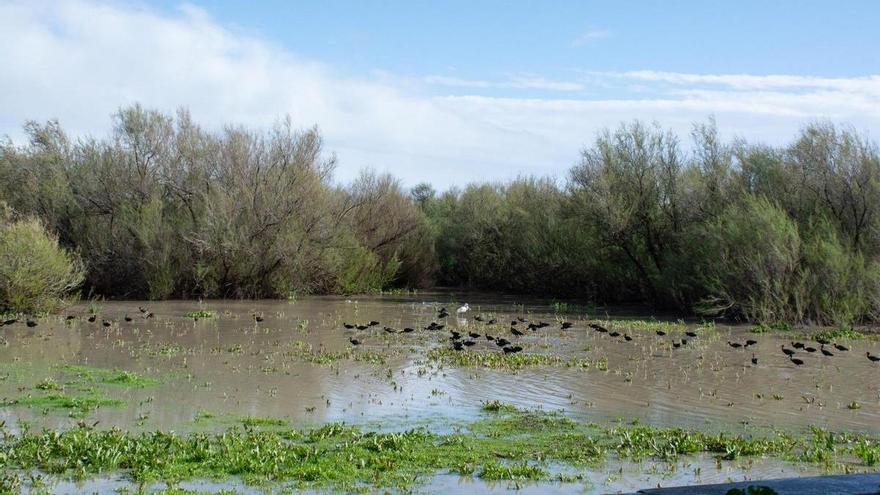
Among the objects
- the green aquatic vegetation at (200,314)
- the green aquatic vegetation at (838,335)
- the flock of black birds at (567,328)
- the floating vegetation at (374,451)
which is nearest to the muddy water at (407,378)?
the flock of black birds at (567,328)

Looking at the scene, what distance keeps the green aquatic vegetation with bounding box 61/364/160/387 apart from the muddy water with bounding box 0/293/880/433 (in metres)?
0.25

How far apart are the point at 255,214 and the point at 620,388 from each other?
20.3 meters

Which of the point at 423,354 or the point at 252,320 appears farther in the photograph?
the point at 252,320

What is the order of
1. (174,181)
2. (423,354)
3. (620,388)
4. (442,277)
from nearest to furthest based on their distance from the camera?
(620,388), (423,354), (174,181), (442,277)

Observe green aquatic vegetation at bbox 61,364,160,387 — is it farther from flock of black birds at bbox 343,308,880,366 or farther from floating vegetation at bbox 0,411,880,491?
flock of black birds at bbox 343,308,880,366

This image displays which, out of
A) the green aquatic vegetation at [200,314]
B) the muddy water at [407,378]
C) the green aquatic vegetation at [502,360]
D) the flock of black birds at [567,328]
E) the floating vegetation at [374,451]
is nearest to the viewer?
the floating vegetation at [374,451]

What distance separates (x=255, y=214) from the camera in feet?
103

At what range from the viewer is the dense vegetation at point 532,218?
24.6 m

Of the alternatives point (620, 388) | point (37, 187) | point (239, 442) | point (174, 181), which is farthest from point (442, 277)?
point (239, 442)

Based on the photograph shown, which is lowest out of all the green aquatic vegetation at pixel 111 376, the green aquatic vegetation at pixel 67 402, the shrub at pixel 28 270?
the green aquatic vegetation at pixel 67 402

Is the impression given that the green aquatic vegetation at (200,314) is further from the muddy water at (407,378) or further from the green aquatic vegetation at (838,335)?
the green aquatic vegetation at (838,335)

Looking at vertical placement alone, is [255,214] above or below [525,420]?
above

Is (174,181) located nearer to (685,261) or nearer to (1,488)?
(685,261)

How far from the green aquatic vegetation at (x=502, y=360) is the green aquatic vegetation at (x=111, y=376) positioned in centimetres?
545
